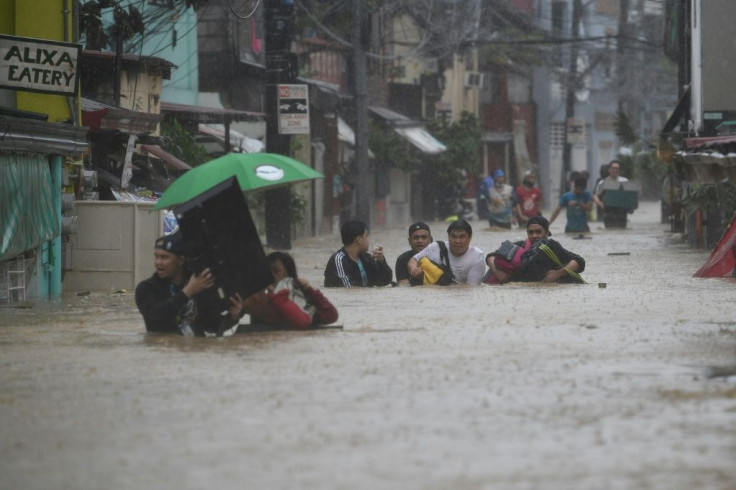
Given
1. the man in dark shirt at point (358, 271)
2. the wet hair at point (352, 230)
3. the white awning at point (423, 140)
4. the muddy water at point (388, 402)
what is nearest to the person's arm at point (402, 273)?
Answer: the man in dark shirt at point (358, 271)

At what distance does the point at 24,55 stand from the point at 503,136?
4845 cm

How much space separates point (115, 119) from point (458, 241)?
21.0 feet

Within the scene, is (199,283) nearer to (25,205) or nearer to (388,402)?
(388,402)

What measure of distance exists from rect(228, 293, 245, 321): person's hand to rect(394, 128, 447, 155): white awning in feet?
113

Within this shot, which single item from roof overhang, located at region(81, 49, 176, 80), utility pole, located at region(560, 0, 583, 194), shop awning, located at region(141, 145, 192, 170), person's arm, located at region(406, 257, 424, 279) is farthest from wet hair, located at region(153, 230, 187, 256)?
utility pole, located at region(560, 0, 583, 194)

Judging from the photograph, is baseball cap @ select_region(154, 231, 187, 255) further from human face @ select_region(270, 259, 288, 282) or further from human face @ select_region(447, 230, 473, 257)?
human face @ select_region(447, 230, 473, 257)

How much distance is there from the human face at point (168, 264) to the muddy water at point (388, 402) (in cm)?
47

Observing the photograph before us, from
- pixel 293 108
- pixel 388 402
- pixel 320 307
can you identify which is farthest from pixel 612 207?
pixel 388 402

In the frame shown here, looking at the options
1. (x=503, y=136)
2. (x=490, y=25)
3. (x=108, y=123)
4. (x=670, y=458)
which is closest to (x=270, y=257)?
(x=670, y=458)

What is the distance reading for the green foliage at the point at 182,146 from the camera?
83.0 feet

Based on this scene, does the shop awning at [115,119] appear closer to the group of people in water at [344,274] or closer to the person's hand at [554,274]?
the group of people in water at [344,274]

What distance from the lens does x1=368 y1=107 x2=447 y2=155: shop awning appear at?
4512cm

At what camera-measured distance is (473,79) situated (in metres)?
58.4

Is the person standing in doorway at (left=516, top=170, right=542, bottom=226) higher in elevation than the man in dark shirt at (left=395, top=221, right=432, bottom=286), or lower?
higher
